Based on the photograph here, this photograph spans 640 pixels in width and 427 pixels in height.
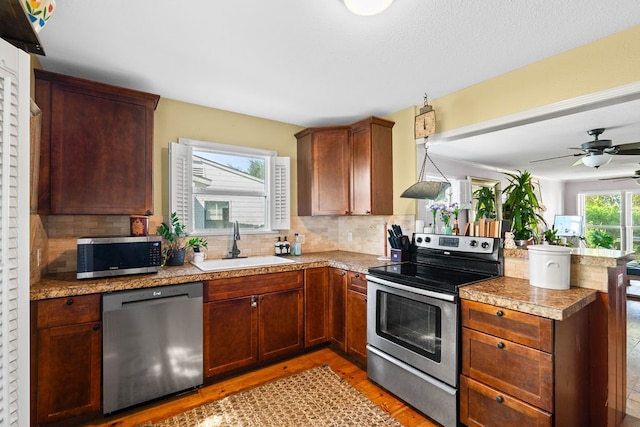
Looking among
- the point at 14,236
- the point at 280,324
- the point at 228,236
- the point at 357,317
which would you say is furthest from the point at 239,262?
the point at 14,236

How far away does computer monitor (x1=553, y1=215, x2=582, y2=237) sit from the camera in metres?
7.79

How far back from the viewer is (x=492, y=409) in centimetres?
170

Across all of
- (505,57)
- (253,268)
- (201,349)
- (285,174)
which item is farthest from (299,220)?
(505,57)

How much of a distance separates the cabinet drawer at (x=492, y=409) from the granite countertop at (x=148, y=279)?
1058 millimetres

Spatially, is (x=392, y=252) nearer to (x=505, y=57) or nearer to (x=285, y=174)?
(x=285, y=174)

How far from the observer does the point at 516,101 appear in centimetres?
227

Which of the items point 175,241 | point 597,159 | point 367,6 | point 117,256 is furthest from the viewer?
point 597,159

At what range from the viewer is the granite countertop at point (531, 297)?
59.0 inches

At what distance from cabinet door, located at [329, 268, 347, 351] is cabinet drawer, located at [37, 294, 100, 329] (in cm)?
183

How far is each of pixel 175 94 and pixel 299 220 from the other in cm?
178

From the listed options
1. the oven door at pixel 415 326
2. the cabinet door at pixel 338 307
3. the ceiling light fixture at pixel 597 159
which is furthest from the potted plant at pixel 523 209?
the ceiling light fixture at pixel 597 159

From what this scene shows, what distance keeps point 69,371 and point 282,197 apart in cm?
224

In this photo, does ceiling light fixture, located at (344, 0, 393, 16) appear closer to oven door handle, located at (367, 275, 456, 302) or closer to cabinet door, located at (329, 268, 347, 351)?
oven door handle, located at (367, 275, 456, 302)

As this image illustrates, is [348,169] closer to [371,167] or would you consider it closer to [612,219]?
[371,167]
